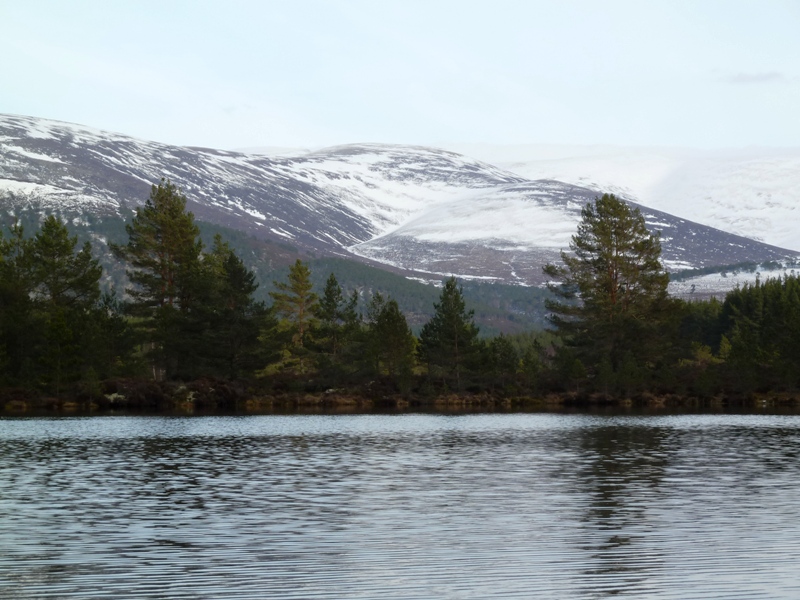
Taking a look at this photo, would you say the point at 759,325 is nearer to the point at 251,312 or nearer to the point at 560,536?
the point at 251,312

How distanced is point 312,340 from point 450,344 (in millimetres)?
14594

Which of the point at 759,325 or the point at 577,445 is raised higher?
the point at 759,325

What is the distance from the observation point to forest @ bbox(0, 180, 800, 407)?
281 feet

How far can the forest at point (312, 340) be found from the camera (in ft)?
281

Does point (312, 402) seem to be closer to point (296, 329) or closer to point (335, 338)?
point (335, 338)

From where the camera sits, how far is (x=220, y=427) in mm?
58625

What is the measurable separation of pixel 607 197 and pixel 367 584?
90.5 metres

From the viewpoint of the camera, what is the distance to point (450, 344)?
317 feet

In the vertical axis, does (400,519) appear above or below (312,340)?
below

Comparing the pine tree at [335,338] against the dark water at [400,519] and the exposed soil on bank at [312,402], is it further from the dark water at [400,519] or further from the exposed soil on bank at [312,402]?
the dark water at [400,519]

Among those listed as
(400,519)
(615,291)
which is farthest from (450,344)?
(400,519)

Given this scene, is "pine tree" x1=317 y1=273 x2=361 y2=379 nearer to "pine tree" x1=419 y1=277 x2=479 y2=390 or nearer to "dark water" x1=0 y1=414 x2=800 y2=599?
"pine tree" x1=419 y1=277 x2=479 y2=390

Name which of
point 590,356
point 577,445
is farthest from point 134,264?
point 577,445

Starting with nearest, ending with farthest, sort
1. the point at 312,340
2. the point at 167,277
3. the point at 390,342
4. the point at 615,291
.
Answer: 1. the point at 167,277
2. the point at 390,342
3. the point at 615,291
4. the point at 312,340
